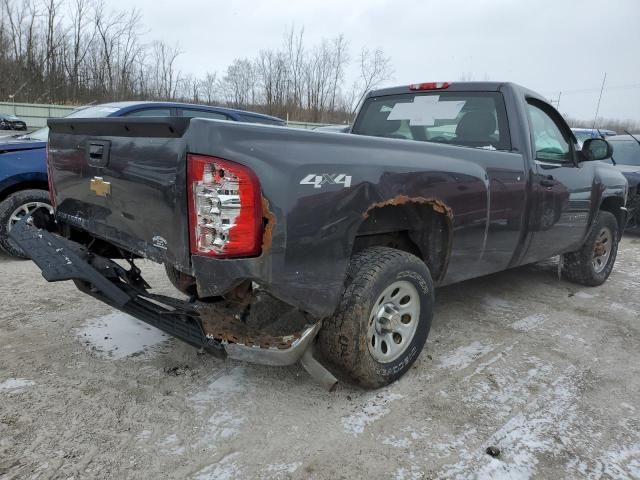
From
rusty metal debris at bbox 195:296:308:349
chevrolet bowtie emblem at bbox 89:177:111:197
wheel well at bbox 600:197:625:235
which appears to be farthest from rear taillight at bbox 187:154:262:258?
wheel well at bbox 600:197:625:235

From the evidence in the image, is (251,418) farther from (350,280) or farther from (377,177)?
(377,177)

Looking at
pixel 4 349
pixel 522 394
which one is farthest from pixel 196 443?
pixel 522 394

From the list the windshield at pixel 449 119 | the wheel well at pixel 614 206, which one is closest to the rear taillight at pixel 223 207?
the windshield at pixel 449 119

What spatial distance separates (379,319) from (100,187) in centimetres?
172

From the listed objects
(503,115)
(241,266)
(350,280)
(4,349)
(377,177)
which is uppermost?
(503,115)

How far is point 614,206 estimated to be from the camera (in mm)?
5262

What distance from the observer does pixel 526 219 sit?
12.1 ft

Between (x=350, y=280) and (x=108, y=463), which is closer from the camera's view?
(x=108, y=463)

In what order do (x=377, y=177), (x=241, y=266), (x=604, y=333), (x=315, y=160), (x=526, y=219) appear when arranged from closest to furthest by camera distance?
A: 1. (x=241, y=266)
2. (x=315, y=160)
3. (x=377, y=177)
4. (x=526, y=219)
5. (x=604, y=333)

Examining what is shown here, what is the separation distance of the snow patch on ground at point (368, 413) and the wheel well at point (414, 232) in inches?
33.9

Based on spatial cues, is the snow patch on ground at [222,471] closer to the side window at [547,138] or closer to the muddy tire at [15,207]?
the side window at [547,138]

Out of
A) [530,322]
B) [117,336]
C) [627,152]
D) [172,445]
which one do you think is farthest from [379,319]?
[627,152]

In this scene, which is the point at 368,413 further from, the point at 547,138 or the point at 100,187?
the point at 547,138

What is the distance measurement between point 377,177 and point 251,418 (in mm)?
1423
